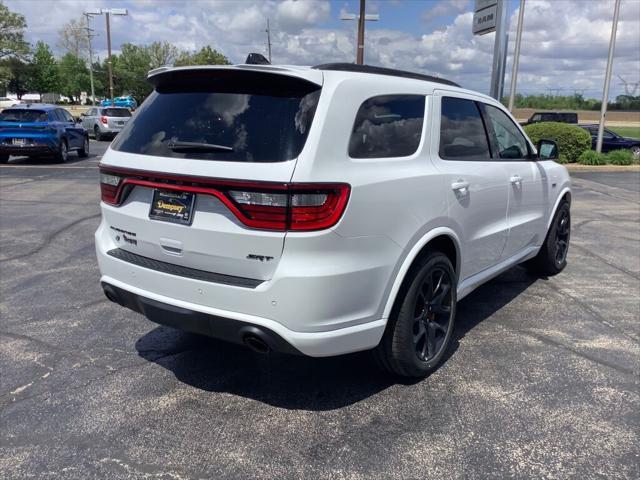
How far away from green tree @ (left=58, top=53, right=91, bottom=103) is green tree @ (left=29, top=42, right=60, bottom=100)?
824mm

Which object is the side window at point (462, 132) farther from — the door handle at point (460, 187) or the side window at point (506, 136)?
the side window at point (506, 136)

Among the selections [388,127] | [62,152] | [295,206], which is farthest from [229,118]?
[62,152]

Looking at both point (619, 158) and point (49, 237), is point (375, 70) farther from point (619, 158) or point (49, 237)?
point (619, 158)

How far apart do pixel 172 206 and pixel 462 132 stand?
7.01ft

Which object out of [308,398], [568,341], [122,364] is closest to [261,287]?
[308,398]

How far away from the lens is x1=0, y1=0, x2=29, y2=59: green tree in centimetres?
5634

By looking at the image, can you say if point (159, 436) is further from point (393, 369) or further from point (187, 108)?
point (187, 108)

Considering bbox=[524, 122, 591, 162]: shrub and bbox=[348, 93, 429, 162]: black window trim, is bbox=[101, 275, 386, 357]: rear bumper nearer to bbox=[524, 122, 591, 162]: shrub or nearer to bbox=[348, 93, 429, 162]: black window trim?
bbox=[348, 93, 429, 162]: black window trim

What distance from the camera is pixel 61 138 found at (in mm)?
16672

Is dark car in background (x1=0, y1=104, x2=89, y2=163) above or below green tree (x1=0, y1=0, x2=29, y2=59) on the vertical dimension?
below

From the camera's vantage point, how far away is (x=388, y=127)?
3.20 meters

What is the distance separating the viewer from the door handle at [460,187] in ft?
11.8

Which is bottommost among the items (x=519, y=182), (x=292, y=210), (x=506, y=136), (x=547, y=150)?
(x=519, y=182)

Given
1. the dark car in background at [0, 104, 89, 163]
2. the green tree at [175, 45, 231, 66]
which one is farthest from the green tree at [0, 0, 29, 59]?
the dark car in background at [0, 104, 89, 163]
